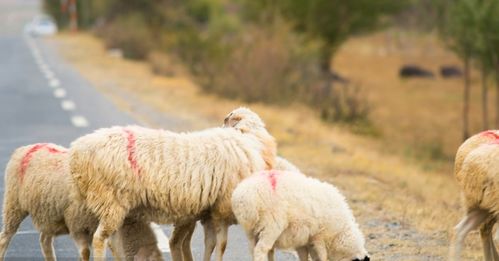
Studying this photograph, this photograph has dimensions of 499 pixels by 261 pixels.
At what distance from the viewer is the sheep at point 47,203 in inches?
292

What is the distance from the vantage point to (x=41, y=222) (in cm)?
764

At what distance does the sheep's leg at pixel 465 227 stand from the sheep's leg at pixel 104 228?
100 inches

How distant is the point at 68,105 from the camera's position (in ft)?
66.2

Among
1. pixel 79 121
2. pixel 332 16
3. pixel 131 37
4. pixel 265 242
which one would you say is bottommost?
pixel 131 37

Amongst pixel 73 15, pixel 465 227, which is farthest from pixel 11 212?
pixel 73 15

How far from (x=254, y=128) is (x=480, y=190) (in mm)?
1736

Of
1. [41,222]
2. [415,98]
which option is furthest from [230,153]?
[415,98]

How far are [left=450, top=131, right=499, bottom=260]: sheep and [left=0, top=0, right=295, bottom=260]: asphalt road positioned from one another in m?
1.42

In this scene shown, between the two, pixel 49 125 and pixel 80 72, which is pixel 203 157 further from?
pixel 80 72

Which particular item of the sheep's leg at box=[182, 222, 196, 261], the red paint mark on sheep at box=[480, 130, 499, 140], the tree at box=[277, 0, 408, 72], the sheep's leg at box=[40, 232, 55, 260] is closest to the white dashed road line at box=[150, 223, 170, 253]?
the sheep's leg at box=[182, 222, 196, 261]

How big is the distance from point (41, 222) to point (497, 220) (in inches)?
130

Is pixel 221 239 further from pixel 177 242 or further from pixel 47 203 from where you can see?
pixel 47 203

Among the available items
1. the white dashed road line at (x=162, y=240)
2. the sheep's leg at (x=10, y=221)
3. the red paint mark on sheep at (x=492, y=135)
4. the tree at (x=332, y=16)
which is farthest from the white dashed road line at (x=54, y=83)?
the red paint mark on sheep at (x=492, y=135)

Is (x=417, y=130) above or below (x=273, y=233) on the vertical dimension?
below
